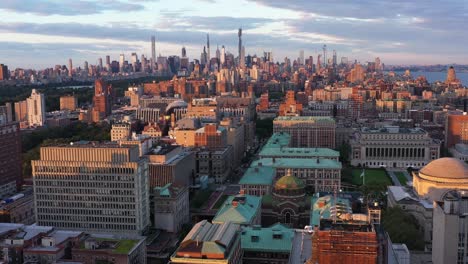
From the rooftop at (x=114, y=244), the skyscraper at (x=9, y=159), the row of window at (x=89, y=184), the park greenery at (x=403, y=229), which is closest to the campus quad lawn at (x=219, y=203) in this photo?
the row of window at (x=89, y=184)

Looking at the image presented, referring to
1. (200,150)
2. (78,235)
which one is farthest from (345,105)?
(78,235)

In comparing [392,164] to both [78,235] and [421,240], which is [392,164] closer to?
[421,240]

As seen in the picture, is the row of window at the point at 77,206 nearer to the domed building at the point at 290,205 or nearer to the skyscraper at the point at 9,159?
the domed building at the point at 290,205

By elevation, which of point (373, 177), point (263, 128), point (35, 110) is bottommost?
point (373, 177)

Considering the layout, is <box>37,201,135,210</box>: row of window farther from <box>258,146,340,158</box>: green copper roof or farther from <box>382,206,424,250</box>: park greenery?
<box>258,146,340,158</box>: green copper roof

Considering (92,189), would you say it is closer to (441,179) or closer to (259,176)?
(259,176)

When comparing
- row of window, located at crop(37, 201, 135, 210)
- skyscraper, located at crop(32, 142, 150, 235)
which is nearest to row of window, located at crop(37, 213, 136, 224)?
skyscraper, located at crop(32, 142, 150, 235)

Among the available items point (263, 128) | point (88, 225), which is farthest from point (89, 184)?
point (263, 128)
